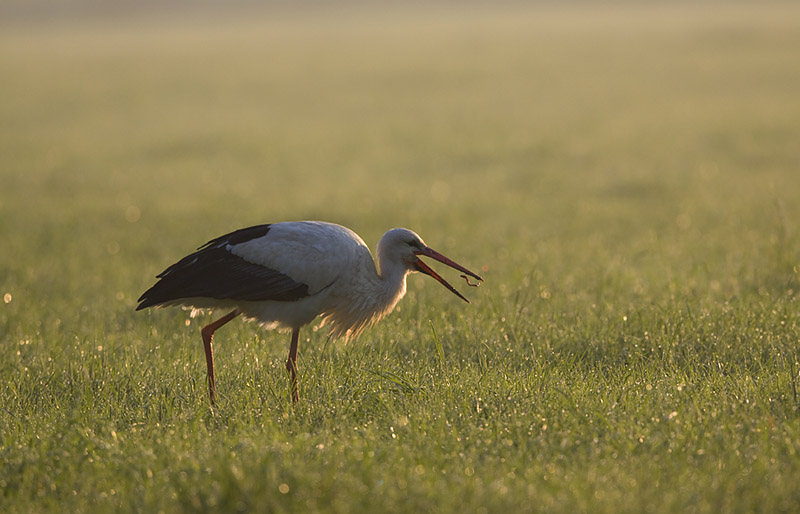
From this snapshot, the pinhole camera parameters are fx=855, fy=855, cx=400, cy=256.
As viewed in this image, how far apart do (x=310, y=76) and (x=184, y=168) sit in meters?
12.7

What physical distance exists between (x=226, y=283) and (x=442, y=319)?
1631mm

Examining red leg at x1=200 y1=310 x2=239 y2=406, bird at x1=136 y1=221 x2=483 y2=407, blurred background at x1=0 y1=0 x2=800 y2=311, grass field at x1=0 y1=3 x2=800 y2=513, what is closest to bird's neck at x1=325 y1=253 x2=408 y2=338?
bird at x1=136 y1=221 x2=483 y2=407

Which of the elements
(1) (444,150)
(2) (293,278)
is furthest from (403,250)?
(1) (444,150)

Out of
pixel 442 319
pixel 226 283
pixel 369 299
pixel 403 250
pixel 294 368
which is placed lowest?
pixel 442 319

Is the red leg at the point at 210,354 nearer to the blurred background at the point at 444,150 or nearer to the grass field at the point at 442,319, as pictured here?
the grass field at the point at 442,319

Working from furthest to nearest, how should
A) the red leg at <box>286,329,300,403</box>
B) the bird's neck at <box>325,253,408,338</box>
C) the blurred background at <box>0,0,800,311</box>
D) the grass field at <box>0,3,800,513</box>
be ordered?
the blurred background at <box>0,0,800,311</box>, the bird's neck at <box>325,253,408,338</box>, the red leg at <box>286,329,300,403</box>, the grass field at <box>0,3,800,513</box>

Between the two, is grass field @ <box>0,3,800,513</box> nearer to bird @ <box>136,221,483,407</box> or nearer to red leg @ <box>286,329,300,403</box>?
red leg @ <box>286,329,300,403</box>

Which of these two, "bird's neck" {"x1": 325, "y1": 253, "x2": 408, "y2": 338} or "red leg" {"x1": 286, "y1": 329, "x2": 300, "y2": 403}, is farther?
"bird's neck" {"x1": 325, "y1": 253, "x2": 408, "y2": 338}

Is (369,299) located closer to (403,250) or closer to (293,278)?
(403,250)

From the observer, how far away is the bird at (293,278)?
462 centimetres

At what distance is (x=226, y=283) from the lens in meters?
4.64

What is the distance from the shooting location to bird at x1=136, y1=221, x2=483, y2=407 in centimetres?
462

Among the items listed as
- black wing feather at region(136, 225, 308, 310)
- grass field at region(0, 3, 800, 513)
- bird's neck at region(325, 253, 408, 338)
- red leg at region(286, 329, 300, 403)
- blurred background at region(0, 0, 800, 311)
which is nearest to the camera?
grass field at region(0, 3, 800, 513)

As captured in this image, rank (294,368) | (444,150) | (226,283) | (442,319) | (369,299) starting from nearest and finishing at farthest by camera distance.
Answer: (294,368) < (226,283) < (369,299) < (442,319) < (444,150)
